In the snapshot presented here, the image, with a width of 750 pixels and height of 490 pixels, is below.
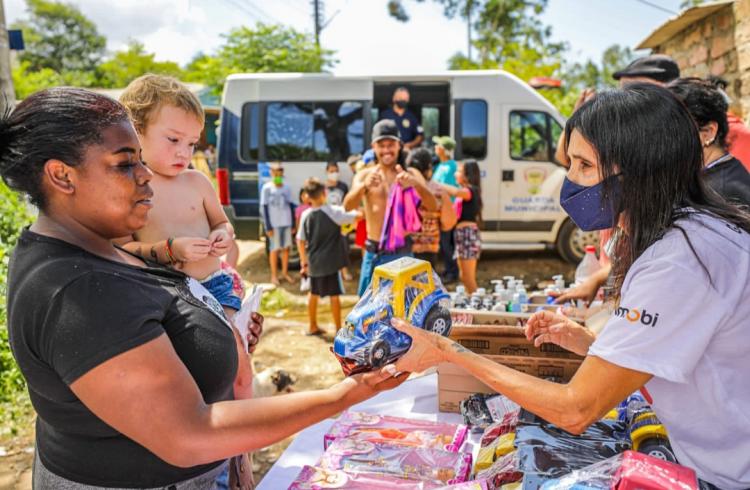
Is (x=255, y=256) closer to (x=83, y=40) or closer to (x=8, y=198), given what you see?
(x=8, y=198)

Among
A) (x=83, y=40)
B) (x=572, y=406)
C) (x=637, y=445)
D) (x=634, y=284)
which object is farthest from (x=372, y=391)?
(x=83, y=40)

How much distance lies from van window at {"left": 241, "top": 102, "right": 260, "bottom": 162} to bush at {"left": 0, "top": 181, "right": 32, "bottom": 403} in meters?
3.65

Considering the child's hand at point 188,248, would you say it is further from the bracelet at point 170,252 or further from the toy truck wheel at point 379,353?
the toy truck wheel at point 379,353

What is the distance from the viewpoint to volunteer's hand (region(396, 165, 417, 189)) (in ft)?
15.4

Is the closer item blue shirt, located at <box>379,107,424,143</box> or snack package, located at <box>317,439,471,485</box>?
snack package, located at <box>317,439,471,485</box>

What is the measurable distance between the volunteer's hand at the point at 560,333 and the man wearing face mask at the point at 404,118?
6.50 metres

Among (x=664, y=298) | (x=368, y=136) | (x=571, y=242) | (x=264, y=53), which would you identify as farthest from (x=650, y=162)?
(x=264, y=53)

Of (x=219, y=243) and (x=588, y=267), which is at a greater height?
(x=219, y=243)

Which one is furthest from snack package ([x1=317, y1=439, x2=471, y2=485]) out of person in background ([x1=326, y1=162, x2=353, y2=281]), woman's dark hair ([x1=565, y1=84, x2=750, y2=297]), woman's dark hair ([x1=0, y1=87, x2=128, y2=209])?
person in background ([x1=326, y1=162, x2=353, y2=281])

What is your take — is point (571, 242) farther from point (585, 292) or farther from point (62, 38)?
point (62, 38)

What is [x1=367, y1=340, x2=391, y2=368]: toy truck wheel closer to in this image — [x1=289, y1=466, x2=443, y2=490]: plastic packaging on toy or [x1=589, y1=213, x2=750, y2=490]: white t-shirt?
[x1=289, y1=466, x2=443, y2=490]: plastic packaging on toy

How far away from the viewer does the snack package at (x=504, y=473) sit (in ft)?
4.90

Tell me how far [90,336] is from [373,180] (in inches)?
162

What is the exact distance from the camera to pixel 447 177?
7250 mm
